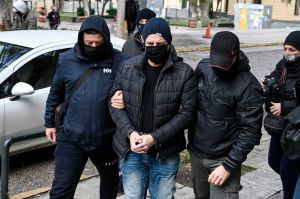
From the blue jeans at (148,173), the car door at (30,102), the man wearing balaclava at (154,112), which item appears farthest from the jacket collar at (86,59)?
the car door at (30,102)

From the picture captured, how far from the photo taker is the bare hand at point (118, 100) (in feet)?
10.4

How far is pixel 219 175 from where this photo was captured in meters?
2.92

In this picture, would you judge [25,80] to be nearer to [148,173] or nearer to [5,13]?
[148,173]

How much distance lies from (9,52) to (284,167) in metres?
3.27

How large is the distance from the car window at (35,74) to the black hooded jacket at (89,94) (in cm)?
174

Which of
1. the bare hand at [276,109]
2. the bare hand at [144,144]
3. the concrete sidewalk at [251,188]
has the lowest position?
the concrete sidewalk at [251,188]

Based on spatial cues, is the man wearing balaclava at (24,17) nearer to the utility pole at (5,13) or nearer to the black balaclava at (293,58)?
the utility pole at (5,13)

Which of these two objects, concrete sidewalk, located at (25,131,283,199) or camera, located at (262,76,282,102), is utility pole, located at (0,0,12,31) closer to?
concrete sidewalk, located at (25,131,283,199)

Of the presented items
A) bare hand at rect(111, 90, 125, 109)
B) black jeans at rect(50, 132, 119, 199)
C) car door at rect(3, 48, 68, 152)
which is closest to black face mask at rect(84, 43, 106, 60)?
bare hand at rect(111, 90, 125, 109)

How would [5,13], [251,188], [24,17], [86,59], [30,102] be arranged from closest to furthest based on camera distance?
[86,59]
[251,188]
[30,102]
[24,17]
[5,13]

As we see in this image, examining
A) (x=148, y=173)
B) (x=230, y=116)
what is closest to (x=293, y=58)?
(x=230, y=116)

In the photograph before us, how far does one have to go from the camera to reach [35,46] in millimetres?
5305

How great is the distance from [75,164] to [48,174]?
209cm

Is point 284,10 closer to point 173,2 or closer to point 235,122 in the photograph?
point 173,2
